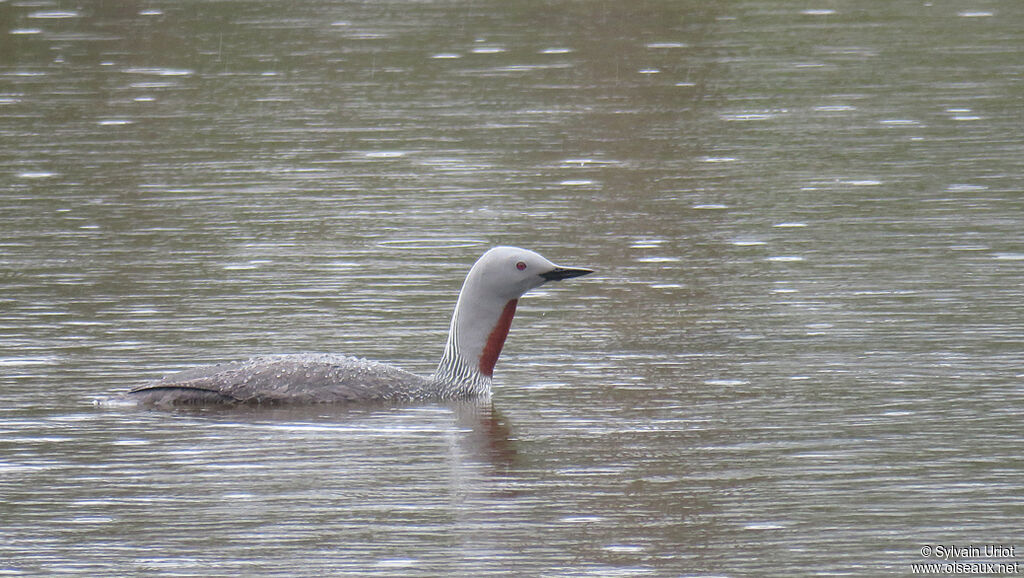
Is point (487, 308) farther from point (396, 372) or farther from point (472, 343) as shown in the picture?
point (396, 372)

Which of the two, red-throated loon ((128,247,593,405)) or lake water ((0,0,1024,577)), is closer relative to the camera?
lake water ((0,0,1024,577))

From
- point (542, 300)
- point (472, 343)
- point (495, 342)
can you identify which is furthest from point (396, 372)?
point (542, 300)

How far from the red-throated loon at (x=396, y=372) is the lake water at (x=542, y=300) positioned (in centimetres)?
21

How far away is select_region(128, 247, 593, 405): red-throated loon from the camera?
11.4 meters

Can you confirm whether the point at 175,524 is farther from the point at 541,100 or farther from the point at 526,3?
the point at 526,3

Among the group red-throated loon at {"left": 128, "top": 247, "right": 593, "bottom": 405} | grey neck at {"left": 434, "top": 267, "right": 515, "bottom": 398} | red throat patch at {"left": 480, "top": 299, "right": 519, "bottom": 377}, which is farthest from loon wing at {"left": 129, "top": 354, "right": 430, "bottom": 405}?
red throat patch at {"left": 480, "top": 299, "right": 519, "bottom": 377}

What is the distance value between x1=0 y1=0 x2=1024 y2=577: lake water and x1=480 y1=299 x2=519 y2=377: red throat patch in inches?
10.0

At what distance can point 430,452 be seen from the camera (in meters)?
10.3

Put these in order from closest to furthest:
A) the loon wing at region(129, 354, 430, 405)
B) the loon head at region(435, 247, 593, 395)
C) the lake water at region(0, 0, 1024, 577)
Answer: the lake water at region(0, 0, 1024, 577), the loon wing at region(129, 354, 430, 405), the loon head at region(435, 247, 593, 395)

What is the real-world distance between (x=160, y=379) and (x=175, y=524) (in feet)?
8.09

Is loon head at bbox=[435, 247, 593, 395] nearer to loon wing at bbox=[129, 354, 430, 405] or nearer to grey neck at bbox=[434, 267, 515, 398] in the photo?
grey neck at bbox=[434, 267, 515, 398]

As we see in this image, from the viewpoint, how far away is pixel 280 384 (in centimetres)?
1141

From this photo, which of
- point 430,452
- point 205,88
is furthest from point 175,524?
point 205,88

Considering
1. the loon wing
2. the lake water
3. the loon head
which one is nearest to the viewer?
the lake water
